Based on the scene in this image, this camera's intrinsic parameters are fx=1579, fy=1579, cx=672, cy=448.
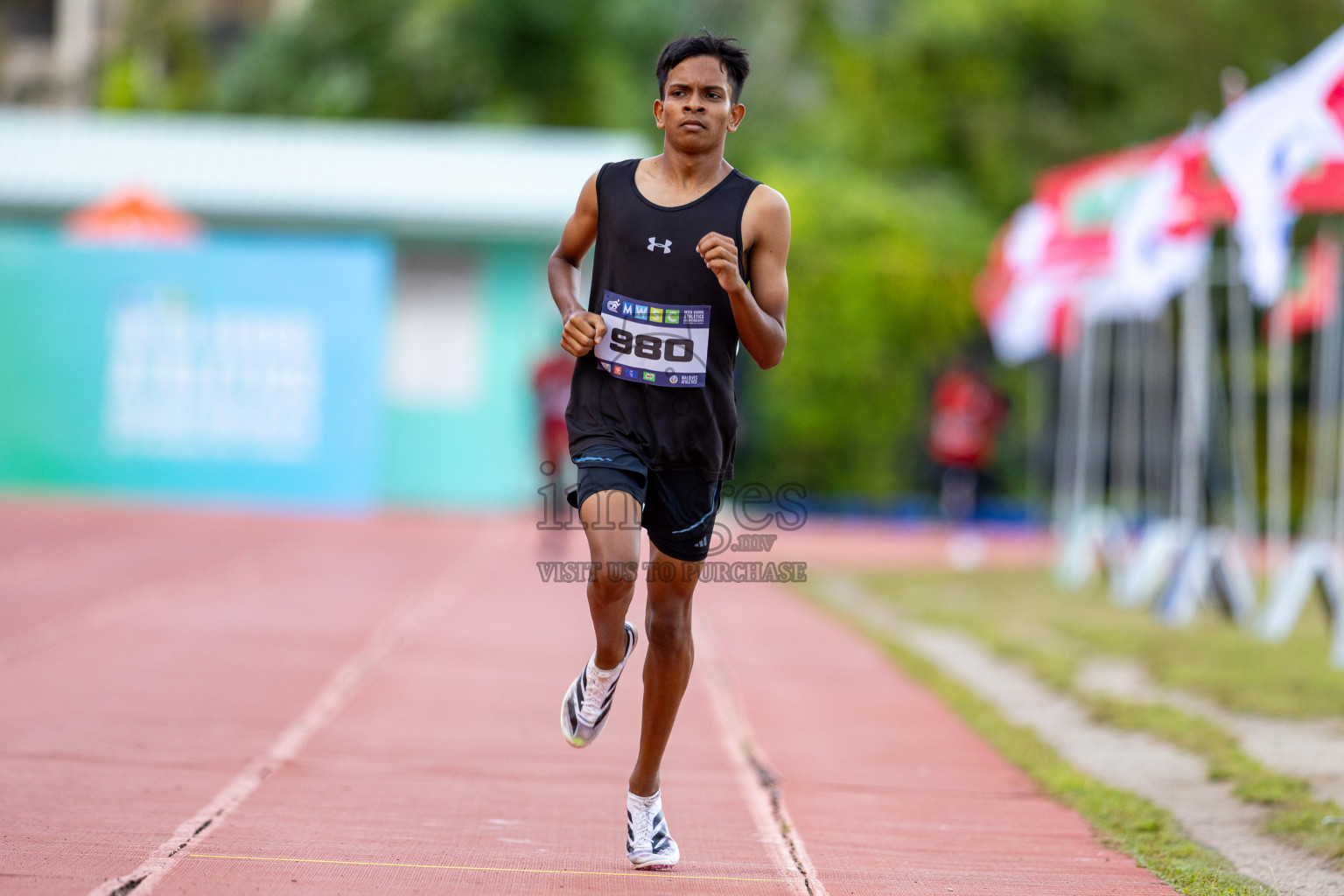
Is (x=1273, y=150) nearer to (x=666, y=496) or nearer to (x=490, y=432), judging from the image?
(x=666, y=496)

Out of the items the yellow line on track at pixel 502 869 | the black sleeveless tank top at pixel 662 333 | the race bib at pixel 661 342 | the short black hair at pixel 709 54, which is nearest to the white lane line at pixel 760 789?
the yellow line on track at pixel 502 869

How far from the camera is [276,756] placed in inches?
225

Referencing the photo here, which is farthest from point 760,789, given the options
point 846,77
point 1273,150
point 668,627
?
point 846,77

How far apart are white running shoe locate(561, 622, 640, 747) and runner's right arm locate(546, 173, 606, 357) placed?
81 centimetres

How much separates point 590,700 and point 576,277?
4.03ft

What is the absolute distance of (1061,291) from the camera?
559 inches

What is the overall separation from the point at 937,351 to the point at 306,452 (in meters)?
8.53

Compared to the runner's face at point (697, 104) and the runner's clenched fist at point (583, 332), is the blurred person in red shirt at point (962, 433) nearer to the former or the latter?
the runner's face at point (697, 104)

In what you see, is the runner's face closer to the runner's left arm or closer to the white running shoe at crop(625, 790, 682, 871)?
the runner's left arm

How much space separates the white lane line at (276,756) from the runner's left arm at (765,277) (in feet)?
6.75

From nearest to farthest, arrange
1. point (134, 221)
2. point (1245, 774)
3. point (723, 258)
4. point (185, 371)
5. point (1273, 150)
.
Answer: point (723, 258)
point (1245, 774)
point (1273, 150)
point (134, 221)
point (185, 371)

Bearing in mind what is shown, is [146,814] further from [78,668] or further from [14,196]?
[14,196]

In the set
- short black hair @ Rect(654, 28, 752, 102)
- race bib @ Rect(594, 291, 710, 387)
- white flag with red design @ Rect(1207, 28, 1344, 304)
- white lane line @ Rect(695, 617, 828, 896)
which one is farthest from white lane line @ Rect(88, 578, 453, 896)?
white flag with red design @ Rect(1207, 28, 1344, 304)

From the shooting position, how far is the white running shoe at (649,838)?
4355 millimetres
